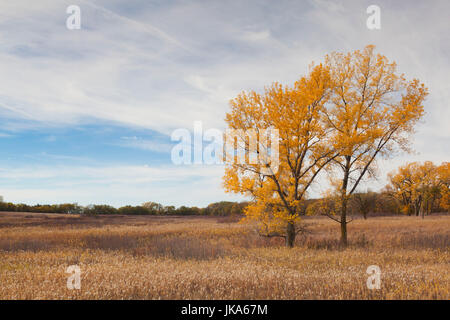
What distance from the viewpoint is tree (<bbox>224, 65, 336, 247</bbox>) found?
1664cm

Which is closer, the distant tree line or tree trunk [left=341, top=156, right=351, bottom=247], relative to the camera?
tree trunk [left=341, top=156, right=351, bottom=247]

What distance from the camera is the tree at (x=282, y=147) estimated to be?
16.6 meters

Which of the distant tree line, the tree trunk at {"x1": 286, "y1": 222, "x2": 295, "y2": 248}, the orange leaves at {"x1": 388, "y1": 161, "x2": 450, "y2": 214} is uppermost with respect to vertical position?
the orange leaves at {"x1": 388, "y1": 161, "x2": 450, "y2": 214}

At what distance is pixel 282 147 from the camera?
1691cm

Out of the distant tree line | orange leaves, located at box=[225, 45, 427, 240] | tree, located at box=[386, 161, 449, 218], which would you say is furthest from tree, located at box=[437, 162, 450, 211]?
orange leaves, located at box=[225, 45, 427, 240]

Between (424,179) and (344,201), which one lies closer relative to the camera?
(344,201)

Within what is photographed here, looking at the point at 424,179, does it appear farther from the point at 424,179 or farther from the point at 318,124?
the point at 318,124

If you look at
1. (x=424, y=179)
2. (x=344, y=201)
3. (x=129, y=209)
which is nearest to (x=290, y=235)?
(x=344, y=201)

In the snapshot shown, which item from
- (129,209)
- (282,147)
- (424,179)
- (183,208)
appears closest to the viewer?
(282,147)

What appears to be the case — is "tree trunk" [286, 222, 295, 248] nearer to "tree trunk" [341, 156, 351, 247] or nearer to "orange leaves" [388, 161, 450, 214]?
"tree trunk" [341, 156, 351, 247]

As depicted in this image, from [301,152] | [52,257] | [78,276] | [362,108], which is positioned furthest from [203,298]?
[362,108]

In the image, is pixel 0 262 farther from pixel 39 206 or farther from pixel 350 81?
pixel 39 206

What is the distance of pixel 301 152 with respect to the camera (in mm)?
16953

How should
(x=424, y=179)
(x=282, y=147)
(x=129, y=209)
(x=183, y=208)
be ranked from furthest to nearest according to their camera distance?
(x=183, y=208) < (x=129, y=209) < (x=424, y=179) < (x=282, y=147)
